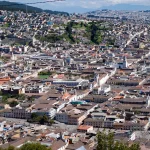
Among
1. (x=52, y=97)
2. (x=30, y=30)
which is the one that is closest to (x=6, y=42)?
(x=30, y=30)

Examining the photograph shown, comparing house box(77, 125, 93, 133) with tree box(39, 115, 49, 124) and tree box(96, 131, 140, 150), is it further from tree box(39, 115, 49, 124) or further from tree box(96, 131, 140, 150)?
tree box(96, 131, 140, 150)

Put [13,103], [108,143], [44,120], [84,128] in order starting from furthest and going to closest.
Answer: [13,103] → [44,120] → [84,128] → [108,143]

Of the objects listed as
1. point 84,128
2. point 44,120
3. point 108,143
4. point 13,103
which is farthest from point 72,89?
point 108,143

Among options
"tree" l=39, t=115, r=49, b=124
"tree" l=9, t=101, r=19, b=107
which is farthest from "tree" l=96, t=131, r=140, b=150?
"tree" l=9, t=101, r=19, b=107

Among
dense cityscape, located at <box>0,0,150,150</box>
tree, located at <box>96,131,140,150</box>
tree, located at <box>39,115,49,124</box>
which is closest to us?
tree, located at <box>96,131,140,150</box>

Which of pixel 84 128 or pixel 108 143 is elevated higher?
pixel 108 143

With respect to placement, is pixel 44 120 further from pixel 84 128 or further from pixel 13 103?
pixel 13 103

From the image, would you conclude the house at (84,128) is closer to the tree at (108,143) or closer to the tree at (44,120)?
the tree at (44,120)

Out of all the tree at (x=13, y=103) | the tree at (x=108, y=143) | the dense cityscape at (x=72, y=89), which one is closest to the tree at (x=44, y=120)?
the dense cityscape at (x=72, y=89)

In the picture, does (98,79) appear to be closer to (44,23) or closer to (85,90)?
(85,90)

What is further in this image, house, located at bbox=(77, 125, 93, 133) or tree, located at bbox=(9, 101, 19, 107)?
tree, located at bbox=(9, 101, 19, 107)
